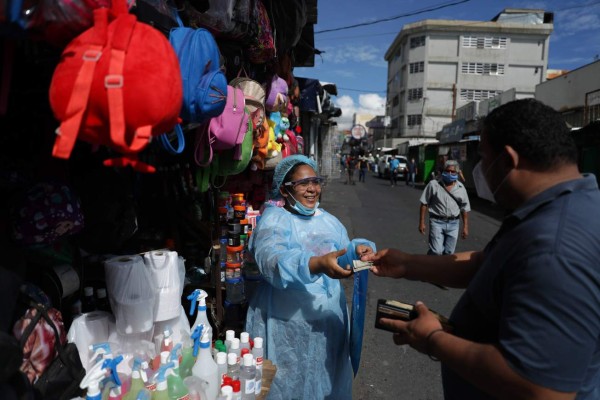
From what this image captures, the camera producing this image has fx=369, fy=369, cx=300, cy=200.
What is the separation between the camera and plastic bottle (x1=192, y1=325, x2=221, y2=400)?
1816 millimetres

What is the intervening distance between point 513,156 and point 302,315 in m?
1.59

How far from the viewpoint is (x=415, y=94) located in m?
45.3

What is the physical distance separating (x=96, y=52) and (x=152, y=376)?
1.40m

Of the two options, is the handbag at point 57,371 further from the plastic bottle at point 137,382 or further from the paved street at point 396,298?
the paved street at point 396,298

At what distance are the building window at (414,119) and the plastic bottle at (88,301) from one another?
46.6 metres

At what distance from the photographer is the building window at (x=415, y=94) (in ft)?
147

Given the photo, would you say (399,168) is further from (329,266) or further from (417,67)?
(329,266)

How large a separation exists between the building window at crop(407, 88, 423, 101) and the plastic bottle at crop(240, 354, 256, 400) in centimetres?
4725

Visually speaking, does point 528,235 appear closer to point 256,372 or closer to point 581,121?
point 256,372

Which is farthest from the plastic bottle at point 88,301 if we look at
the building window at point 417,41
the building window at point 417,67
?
the building window at point 417,41

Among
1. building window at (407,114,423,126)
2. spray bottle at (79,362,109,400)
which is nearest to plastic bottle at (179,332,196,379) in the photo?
spray bottle at (79,362,109,400)

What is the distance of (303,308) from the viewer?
2375mm

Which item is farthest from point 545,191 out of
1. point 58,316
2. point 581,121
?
point 581,121

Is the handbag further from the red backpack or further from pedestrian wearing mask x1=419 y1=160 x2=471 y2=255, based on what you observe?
pedestrian wearing mask x1=419 y1=160 x2=471 y2=255
